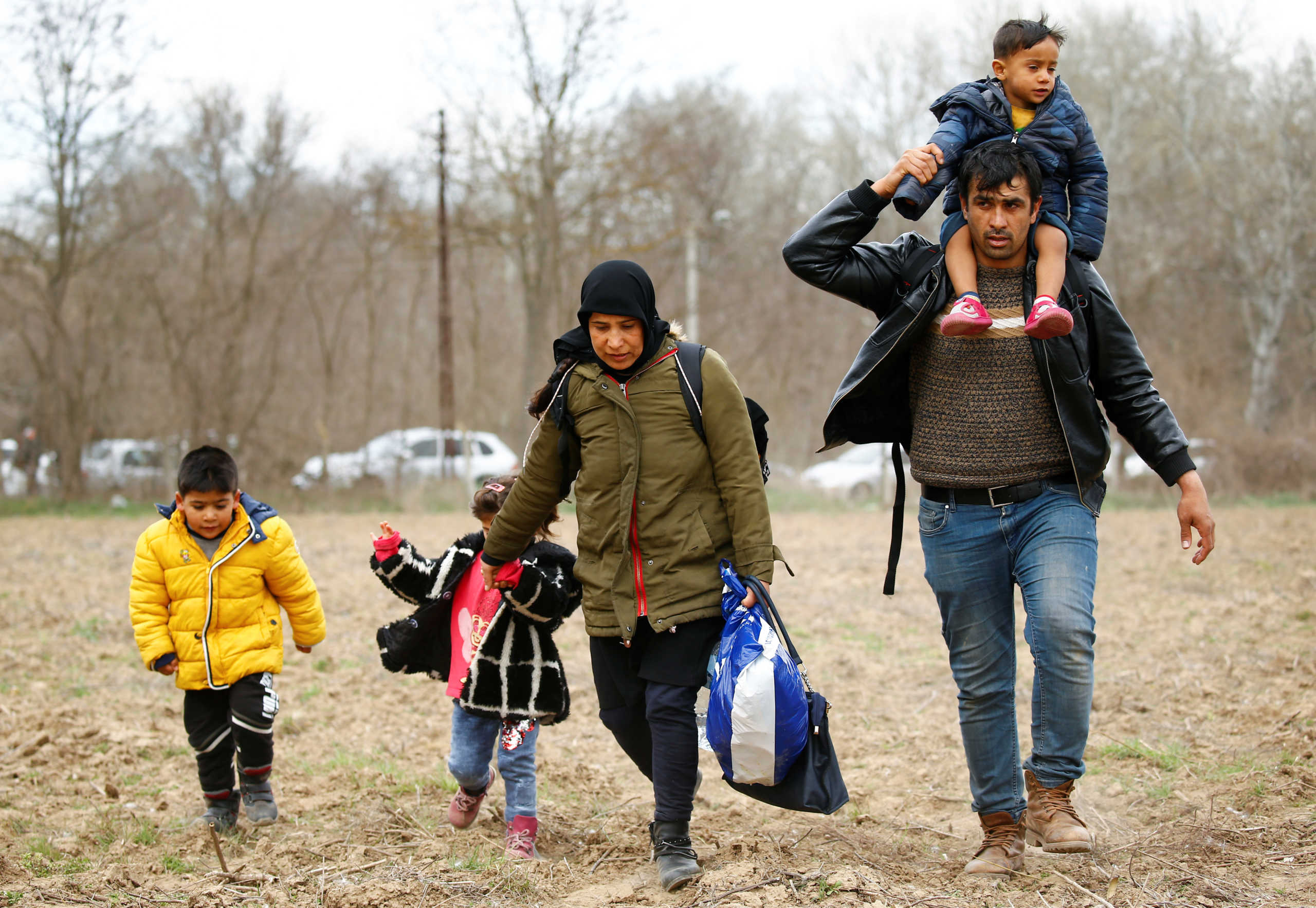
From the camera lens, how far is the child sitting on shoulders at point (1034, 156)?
3.35 m

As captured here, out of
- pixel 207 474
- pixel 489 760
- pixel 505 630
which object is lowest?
pixel 489 760

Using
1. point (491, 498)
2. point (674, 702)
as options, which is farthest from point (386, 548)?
point (674, 702)

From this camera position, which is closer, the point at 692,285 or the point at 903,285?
the point at 903,285

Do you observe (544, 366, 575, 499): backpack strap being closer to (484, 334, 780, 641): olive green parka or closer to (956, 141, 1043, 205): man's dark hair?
(484, 334, 780, 641): olive green parka

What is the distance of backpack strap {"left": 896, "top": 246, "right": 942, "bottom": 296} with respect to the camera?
11.8 ft

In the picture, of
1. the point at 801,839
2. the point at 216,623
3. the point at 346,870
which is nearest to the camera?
the point at 346,870

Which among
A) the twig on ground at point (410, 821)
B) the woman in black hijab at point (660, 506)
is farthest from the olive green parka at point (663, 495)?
the twig on ground at point (410, 821)

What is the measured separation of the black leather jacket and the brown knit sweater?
0.18 feet

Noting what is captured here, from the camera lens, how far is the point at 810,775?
340 cm

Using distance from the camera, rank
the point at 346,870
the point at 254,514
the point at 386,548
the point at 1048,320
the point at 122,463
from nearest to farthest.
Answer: the point at 1048,320, the point at 346,870, the point at 386,548, the point at 254,514, the point at 122,463

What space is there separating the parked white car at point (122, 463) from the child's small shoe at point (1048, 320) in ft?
73.0

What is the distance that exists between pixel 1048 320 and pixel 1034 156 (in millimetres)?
631

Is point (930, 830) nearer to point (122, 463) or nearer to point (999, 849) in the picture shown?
point (999, 849)

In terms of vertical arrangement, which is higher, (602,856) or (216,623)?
(216,623)
